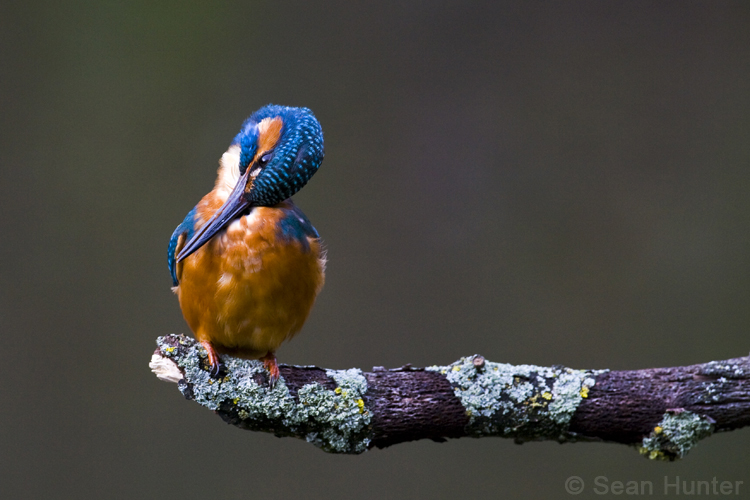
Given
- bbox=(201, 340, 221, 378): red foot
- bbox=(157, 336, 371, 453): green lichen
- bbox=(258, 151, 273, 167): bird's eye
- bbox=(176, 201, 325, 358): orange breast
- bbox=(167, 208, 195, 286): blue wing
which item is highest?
bbox=(258, 151, 273, 167): bird's eye

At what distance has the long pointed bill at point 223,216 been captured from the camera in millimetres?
1364

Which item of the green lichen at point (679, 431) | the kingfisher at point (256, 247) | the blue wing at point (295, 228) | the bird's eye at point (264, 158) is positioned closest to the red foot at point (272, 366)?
the kingfisher at point (256, 247)

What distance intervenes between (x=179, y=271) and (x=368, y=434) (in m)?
0.56

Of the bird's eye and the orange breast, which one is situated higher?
the bird's eye

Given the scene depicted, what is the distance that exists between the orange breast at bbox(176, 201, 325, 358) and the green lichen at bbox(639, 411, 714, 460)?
30.7 inches

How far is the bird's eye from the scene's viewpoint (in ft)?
4.42

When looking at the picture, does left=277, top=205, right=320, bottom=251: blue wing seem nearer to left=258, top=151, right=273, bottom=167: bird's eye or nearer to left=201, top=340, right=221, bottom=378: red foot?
left=258, top=151, right=273, bottom=167: bird's eye

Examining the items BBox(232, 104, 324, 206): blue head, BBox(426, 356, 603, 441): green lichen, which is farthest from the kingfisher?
BBox(426, 356, 603, 441): green lichen

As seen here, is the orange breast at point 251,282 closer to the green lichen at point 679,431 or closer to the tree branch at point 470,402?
the tree branch at point 470,402

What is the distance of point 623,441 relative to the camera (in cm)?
138

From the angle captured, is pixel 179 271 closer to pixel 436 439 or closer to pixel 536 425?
pixel 436 439

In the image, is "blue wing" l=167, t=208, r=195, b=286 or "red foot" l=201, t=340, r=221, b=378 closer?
"red foot" l=201, t=340, r=221, b=378

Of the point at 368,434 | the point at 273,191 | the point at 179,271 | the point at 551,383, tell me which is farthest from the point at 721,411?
the point at 179,271

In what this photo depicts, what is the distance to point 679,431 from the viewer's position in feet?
4.37
